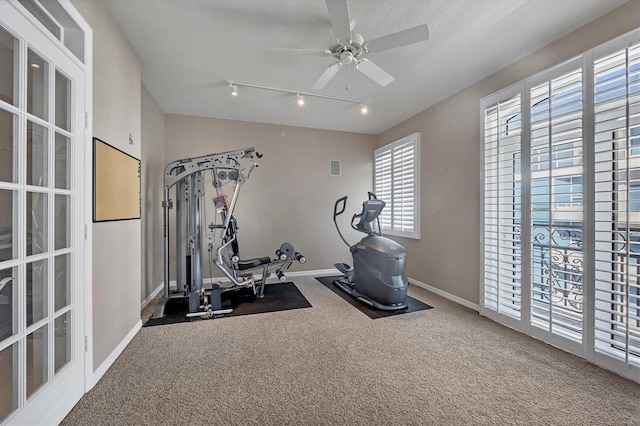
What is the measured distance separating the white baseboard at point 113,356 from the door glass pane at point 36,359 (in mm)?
512

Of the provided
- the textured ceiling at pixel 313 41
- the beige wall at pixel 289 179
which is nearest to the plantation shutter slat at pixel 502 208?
the textured ceiling at pixel 313 41

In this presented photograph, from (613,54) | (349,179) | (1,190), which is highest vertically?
(613,54)

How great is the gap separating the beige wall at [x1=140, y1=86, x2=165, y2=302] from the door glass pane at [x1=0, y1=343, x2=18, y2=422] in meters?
2.24

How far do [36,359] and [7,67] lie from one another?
1.53 metres

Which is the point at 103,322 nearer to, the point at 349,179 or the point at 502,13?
the point at 502,13

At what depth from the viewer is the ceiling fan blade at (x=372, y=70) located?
2.27 metres

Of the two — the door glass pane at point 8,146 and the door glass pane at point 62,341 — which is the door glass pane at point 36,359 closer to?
the door glass pane at point 62,341

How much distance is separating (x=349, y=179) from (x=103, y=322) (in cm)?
439

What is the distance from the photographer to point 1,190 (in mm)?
1227

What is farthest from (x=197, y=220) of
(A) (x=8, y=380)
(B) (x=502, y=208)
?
(B) (x=502, y=208)

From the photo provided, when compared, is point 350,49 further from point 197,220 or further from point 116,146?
point 197,220

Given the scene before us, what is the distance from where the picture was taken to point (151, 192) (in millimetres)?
3695

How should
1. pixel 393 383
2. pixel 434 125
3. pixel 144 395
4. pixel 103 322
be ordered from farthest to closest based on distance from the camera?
pixel 434 125 → pixel 103 322 → pixel 393 383 → pixel 144 395

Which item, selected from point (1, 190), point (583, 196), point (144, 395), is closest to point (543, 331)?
point (583, 196)
